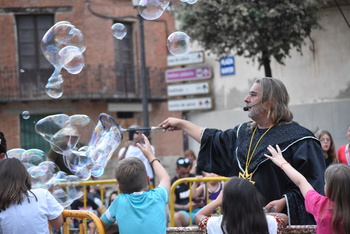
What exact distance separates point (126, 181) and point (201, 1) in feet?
26.2

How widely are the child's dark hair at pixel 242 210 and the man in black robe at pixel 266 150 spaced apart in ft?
1.69

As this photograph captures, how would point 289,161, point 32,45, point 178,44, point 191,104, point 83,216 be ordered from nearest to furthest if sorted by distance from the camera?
point 289,161, point 83,216, point 178,44, point 191,104, point 32,45

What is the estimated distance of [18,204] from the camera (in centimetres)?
454

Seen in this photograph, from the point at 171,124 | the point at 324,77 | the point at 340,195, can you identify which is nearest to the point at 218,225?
the point at 340,195

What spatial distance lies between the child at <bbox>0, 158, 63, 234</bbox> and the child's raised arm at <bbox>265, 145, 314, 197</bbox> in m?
1.64

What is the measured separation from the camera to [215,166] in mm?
4898

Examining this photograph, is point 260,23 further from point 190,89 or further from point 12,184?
point 12,184

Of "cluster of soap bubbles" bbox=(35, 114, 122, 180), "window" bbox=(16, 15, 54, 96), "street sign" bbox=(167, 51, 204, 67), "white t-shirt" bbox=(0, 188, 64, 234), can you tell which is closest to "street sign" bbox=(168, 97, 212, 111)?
"street sign" bbox=(167, 51, 204, 67)

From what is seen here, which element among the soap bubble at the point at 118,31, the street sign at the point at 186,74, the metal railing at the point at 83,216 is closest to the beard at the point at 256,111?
the metal railing at the point at 83,216

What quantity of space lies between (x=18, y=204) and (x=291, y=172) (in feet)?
6.11

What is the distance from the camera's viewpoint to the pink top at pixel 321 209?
155 inches

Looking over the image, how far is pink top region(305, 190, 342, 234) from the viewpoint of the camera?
3.94 meters

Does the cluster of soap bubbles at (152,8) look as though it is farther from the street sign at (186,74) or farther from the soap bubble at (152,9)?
the street sign at (186,74)

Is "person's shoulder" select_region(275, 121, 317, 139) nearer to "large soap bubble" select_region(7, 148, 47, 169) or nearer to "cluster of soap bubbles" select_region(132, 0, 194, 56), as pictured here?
"large soap bubble" select_region(7, 148, 47, 169)
